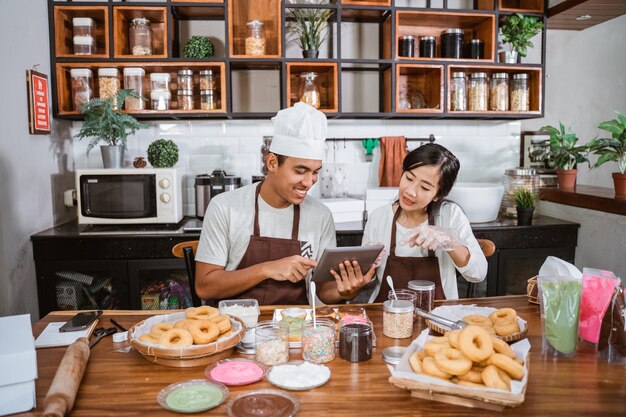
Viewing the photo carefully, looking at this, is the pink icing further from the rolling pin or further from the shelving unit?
the shelving unit

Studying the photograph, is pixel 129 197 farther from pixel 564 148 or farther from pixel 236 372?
pixel 564 148

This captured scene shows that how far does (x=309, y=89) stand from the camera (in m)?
3.80

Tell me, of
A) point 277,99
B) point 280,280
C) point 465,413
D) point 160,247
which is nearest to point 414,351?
point 465,413

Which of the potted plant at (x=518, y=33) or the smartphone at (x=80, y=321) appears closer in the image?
the smartphone at (x=80, y=321)

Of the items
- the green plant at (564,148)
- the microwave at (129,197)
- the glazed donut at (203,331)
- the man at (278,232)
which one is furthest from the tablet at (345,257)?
the green plant at (564,148)

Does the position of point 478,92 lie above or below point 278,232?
above

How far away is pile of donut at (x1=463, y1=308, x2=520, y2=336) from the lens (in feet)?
5.23

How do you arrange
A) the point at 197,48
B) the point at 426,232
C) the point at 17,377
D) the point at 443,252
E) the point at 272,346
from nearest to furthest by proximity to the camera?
the point at 17,377 < the point at 272,346 < the point at 426,232 < the point at 443,252 < the point at 197,48

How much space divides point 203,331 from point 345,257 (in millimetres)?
594

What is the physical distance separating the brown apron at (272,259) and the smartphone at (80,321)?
0.62 m

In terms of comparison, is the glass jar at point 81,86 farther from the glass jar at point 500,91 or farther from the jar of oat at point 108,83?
the glass jar at point 500,91

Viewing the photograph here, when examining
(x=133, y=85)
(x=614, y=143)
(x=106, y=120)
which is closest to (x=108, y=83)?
(x=133, y=85)

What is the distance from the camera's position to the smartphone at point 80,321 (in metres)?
1.70

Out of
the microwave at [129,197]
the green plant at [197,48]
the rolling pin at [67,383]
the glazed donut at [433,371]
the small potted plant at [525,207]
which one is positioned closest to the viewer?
the rolling pin at [67,383]
